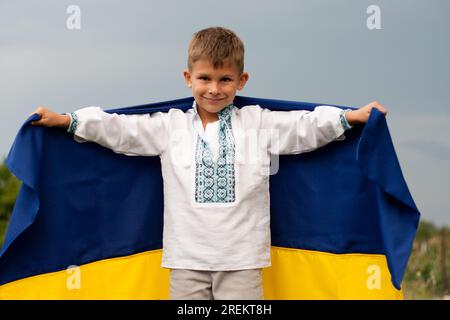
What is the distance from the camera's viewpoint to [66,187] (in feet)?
10.8

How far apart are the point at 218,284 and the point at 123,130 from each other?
89cm

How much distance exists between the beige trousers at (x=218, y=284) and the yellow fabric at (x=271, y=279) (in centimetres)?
48

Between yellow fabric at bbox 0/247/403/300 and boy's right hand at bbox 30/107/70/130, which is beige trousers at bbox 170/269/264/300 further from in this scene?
boy's right hand at bbox 30/107/70/130

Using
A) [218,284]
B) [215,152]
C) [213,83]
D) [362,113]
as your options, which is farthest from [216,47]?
[218,284]

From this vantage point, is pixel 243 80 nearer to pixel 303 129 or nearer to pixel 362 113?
pixel 303 129

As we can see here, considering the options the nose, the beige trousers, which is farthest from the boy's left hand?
the beige trousers

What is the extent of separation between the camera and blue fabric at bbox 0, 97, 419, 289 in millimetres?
3064

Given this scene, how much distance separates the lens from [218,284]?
9.93 feet

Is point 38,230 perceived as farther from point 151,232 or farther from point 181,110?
point 181,110

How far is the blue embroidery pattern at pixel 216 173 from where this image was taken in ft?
9.85

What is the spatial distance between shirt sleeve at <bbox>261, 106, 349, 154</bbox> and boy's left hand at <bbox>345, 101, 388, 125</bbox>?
0.05 meters

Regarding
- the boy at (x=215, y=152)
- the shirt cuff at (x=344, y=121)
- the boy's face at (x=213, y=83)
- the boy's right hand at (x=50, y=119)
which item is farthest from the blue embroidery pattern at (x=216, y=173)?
the boy's right hand at (x=50, y=119)

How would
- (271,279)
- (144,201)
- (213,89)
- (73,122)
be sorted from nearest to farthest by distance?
(213,89), (73,122), (144,201), (271,279)

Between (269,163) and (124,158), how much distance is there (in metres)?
0.80
